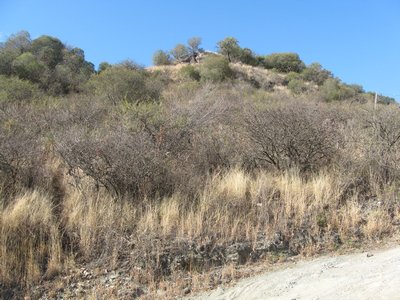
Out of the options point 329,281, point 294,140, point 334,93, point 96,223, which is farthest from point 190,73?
point 329,281

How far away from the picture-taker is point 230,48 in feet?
145

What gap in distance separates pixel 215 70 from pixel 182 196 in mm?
27179

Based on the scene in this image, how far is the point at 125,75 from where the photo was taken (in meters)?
19.8

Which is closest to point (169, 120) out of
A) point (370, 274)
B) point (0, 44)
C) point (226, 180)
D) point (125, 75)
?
point (226, 180)

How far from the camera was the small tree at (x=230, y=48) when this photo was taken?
44188mm

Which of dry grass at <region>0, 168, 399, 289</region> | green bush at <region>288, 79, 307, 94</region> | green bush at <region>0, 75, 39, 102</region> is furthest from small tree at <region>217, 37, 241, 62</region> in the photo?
dry grass at <region>0, 168, 399, 289</region>

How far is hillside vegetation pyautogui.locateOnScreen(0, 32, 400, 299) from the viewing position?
501 centimetres

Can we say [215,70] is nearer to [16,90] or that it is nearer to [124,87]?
[124,87]

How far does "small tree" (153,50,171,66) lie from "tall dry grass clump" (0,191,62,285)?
38.8 m

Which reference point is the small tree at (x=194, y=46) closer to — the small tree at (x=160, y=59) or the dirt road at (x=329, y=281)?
the small tree at (x=160, y=59)

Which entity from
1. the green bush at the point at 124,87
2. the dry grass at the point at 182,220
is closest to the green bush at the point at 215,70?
the green bush at the point at 124,87

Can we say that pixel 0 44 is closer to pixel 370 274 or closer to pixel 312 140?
pixel 312 140

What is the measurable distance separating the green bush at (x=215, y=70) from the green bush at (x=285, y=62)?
38.7 feet

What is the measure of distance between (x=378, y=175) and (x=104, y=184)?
561 cm
